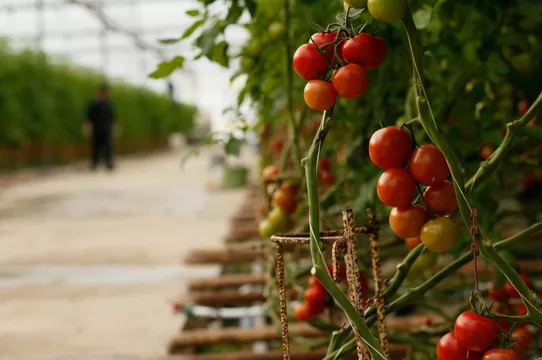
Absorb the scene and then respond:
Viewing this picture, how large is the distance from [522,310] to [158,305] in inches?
84.7

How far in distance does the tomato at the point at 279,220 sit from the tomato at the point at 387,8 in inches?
25.8

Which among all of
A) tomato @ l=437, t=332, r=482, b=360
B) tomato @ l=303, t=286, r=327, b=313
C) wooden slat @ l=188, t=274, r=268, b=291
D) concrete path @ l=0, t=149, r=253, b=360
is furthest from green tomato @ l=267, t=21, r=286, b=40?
wooden slat @ l=188, t=274, r=268, b=291

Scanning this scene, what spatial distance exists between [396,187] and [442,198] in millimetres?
42

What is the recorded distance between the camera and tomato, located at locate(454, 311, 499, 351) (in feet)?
1.70

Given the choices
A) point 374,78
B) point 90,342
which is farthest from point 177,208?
point 374,78

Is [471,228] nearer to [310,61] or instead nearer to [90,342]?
[310,61]

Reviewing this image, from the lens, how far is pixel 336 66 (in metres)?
0.57

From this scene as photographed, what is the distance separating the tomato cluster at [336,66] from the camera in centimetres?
54

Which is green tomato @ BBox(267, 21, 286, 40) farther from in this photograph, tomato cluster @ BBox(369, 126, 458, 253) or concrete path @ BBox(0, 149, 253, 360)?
concrete path @ BBox(0, 149, 253, 360)

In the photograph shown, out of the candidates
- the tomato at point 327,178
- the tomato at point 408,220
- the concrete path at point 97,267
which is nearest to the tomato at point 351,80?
the tomato at point 408,220

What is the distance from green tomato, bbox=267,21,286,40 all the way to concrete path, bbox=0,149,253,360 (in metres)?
0.96

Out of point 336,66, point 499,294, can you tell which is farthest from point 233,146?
point 336,66

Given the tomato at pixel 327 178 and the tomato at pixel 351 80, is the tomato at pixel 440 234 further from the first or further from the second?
the tomato at pixel 327 178

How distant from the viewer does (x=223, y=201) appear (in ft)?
24.0
